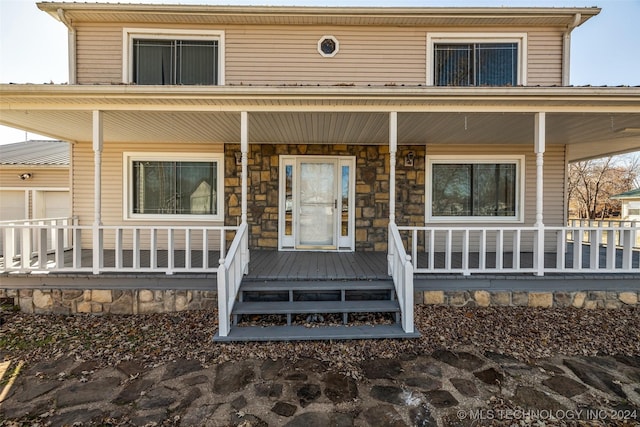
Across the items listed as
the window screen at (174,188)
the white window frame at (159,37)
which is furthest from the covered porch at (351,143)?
the white window frame at (159,37)

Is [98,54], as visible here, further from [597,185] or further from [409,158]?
[597,185]

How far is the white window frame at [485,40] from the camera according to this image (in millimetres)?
6121

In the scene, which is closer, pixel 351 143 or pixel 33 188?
pixel 351 143

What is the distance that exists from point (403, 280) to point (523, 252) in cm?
421

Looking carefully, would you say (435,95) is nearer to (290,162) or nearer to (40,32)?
(290,162)

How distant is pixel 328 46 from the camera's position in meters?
6.20

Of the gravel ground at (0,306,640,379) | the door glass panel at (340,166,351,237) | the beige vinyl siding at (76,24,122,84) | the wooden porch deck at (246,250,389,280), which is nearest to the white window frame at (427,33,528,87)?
the door glass panel at (340,166,351,237)

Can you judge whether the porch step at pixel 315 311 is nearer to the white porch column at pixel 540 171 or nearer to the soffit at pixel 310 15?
the white porch column at pixel 540 171

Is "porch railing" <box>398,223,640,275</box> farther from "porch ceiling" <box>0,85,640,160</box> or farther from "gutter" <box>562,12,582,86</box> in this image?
"gutter" <box>562,12,582,86</box>

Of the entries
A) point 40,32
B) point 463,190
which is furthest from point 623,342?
point 40,32

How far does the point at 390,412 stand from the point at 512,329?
89.2 inches

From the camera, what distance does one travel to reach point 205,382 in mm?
2803

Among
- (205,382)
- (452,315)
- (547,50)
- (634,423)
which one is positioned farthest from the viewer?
(547,50)

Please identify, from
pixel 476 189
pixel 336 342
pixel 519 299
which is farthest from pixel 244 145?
pixel 476 189
